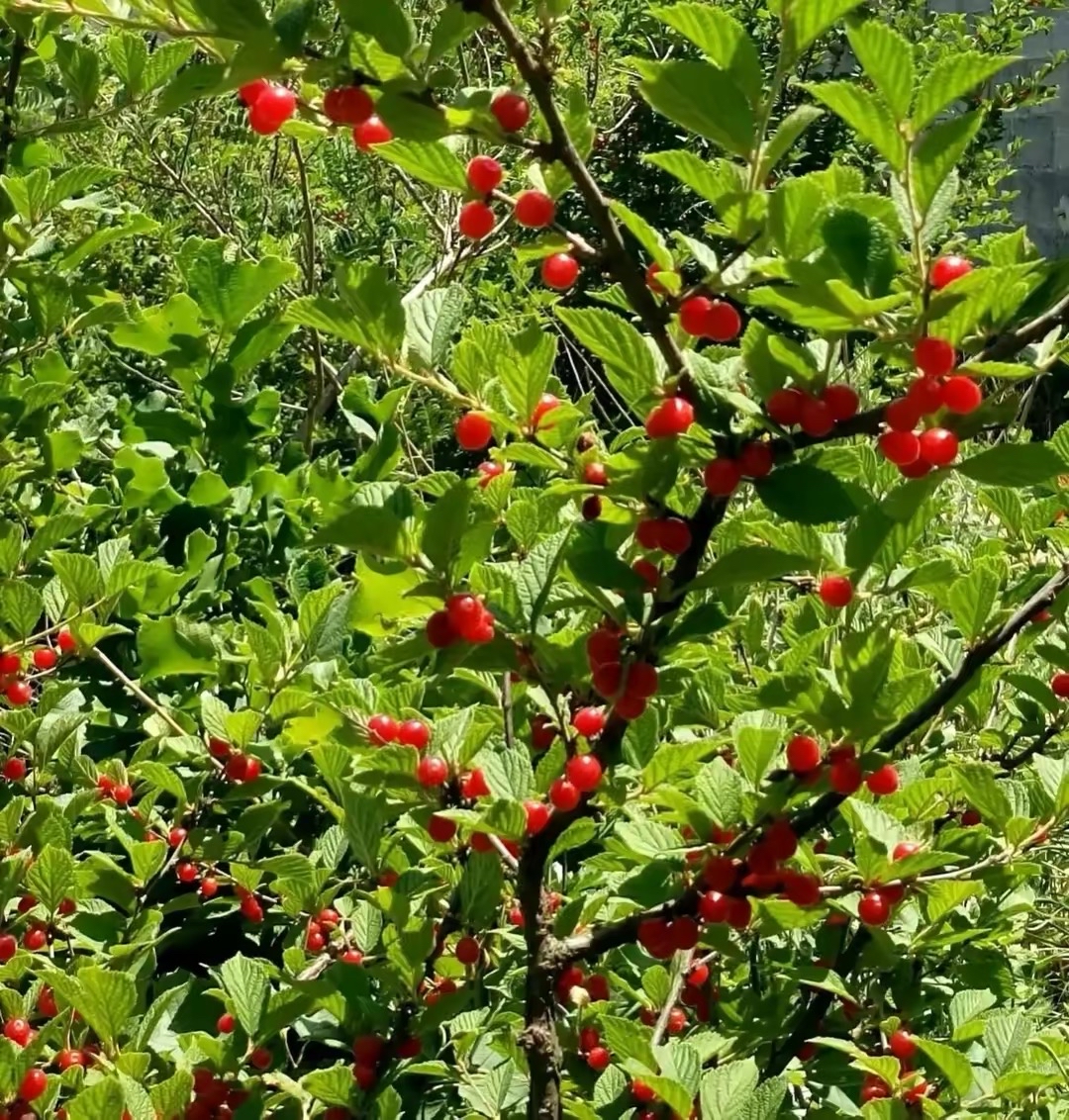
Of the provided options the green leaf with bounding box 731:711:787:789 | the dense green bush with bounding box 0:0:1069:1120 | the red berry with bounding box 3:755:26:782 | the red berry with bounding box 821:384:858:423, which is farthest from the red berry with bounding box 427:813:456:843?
the red berry with bounding box 3:755:26:782

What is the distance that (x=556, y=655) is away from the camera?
0.99 metres

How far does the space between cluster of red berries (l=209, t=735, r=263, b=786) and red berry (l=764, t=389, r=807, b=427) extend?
0.78 metres

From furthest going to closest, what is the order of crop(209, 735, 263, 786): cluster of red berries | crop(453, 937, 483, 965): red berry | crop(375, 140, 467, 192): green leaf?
crop(209, 735, 263, 786): cluster of red berries → crop(453, 937, 483, 965): red berry → crop(375, 140, 467, 192): green leaf

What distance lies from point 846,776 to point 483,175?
0.47m

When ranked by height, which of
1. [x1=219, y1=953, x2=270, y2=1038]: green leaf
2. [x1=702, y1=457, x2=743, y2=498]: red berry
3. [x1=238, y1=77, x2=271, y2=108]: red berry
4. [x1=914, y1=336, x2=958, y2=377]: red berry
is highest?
[x1=238, y1=77, x2=271, y2=108]: red berry

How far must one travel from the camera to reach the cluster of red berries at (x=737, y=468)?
851mm

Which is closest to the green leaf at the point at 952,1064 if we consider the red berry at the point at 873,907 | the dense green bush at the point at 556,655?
the dense green bush at the point at 556,655

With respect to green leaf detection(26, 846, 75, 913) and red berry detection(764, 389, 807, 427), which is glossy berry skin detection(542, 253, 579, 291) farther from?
green leaf detection(26, 846, 75, 913)

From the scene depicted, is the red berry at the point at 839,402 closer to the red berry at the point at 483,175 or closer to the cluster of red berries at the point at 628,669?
the cluster of red berries at the point at 628,669

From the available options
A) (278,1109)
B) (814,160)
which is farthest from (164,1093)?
(814,160)

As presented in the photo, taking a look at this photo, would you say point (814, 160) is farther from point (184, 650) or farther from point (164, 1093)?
point (164, 1093)

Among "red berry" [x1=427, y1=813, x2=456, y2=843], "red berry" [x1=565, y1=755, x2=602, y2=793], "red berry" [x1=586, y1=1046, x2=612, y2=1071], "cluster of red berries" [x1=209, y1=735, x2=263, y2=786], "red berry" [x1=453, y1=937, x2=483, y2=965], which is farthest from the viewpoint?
"cluster of red berries" [x1=209, y1=735, x2=263, y2=786]

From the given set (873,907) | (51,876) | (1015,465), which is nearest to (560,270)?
(1015,465)

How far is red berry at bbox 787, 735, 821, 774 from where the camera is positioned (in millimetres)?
1007
